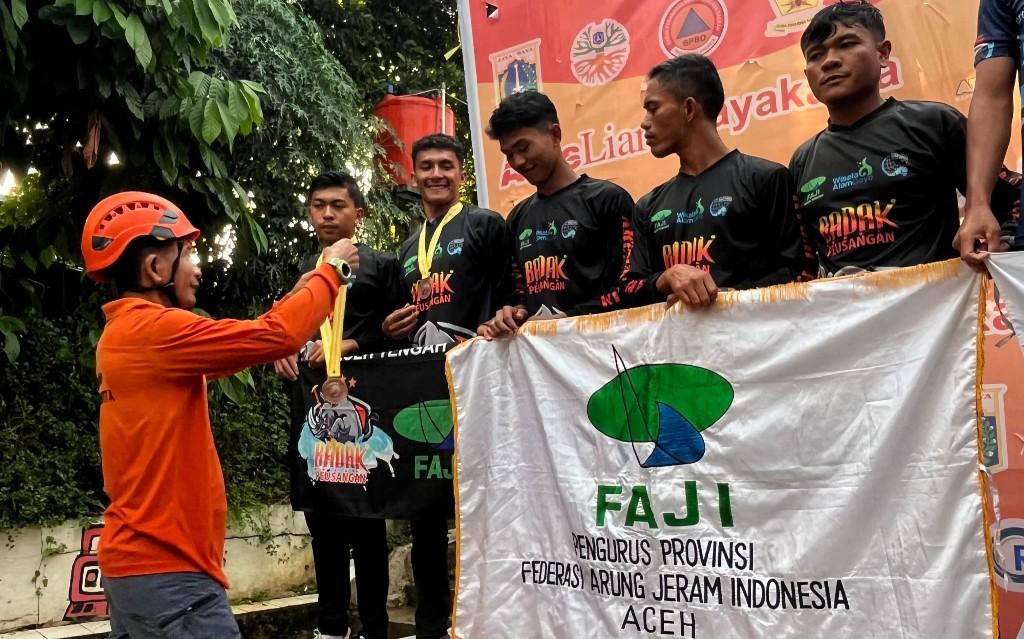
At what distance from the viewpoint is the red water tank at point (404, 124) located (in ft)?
26.0

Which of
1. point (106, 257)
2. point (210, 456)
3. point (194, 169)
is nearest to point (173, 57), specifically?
point (194, 169)

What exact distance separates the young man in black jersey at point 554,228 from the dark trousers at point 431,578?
922 millimetres

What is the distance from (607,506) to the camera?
3043 millimetres

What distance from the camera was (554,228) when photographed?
3.65 meters

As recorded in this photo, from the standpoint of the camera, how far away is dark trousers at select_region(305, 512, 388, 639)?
157 inches

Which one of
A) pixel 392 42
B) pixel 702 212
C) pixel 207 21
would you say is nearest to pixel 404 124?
pixel 392 42

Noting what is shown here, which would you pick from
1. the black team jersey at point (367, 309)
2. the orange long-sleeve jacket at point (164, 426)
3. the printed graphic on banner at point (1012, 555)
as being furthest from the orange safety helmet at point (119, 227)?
the printed graphic on banner at point (1012, 555)

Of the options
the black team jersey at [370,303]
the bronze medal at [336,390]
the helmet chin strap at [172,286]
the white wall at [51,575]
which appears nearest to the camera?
the helmet chin strap at [172,286]

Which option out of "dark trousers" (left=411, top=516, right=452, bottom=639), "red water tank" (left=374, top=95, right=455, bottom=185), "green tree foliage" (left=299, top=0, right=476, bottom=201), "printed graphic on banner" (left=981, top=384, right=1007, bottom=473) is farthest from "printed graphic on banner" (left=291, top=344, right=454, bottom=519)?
"green tree foliage" (left=299, top=0, right=476, bottom=201)

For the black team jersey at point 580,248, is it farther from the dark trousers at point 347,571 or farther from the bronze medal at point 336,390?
the dark trousers at point 347,571

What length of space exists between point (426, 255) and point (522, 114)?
79cm

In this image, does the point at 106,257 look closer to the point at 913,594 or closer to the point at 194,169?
the point at 194,169

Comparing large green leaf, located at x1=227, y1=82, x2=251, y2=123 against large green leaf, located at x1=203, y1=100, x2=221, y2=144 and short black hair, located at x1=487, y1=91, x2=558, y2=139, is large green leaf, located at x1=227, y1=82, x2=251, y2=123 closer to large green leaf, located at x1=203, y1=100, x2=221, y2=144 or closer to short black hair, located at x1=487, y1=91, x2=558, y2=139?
large green leaf, located at x1=203, y1=100, x2=221, y2=144

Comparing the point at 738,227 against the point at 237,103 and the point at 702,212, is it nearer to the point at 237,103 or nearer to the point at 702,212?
the point at 702,212
